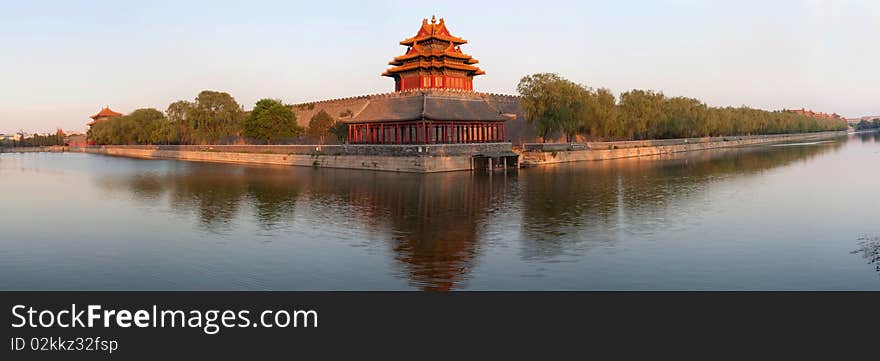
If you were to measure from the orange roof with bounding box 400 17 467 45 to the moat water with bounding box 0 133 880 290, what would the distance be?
1200 inches

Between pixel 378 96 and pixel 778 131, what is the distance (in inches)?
4376

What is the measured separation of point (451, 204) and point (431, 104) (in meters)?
31.5

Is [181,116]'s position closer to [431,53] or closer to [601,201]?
[431,53]

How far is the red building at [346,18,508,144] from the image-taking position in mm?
60656

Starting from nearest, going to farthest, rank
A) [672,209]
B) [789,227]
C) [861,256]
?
[861,256], [789,227], [672,209]

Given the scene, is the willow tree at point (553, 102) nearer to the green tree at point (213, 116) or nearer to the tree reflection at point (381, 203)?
the tree reflection at point (381, 203)

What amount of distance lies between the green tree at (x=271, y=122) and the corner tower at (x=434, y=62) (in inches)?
613

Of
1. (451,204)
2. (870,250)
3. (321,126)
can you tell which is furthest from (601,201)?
(321,126)

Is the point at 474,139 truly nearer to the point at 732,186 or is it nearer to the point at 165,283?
the point at 732,186

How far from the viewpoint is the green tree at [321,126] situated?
7875 centimetres

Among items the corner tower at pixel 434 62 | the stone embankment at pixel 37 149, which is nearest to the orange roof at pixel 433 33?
the corner tower at pixel 434 62

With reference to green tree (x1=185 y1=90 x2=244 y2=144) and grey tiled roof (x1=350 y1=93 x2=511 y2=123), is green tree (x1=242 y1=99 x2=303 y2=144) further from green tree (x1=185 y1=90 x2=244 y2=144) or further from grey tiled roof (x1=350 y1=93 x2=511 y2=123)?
grey tiled roof (x1=350 y1=93 x2=511 y2=123)

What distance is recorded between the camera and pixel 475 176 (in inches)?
1971
